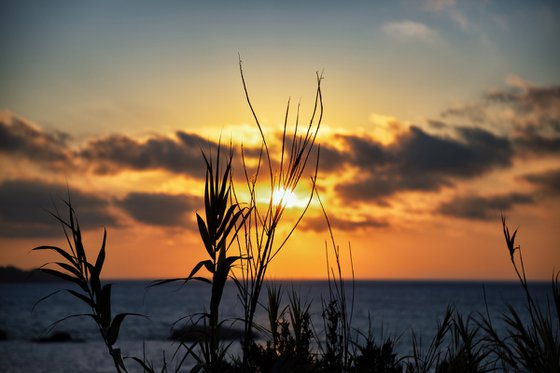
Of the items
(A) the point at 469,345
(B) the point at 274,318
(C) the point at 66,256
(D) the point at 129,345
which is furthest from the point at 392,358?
(D) the point at 129,345

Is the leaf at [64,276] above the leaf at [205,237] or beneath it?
beneath

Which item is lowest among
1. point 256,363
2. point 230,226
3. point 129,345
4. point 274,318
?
point 129,345

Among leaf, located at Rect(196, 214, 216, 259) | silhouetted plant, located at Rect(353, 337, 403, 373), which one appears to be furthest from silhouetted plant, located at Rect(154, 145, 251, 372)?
silhouetted plant, located at Rect(353, 337, 403, 373)

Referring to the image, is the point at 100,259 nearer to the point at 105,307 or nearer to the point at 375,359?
the point at 105,307

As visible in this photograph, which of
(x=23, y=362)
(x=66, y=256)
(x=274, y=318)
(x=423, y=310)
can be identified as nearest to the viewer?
(x=66, y=256)

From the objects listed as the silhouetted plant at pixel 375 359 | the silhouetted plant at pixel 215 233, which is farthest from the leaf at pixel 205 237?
the silhouetted plant at pixel 375 359

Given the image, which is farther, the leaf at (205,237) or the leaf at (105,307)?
the leaf at (105,307)

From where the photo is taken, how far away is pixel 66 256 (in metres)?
4.44

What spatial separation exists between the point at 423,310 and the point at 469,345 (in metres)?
95.9

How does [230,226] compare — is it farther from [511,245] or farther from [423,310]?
[423,310]

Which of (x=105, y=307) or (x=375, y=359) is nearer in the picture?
(x=105, y=307)

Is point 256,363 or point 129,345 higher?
point 256,363

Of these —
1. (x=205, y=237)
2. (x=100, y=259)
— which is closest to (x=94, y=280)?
(x=100, y=259)

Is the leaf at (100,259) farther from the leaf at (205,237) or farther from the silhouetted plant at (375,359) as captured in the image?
the silhouetted plant at (375,359)
